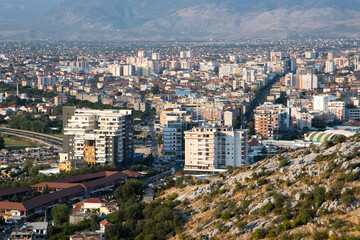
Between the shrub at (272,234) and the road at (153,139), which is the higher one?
the shrub at (272,234)

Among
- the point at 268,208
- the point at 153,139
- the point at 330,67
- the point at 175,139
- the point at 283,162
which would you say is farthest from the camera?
the point at 330,67

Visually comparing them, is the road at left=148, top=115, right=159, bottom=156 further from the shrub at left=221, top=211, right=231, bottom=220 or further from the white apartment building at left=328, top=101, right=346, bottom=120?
the shrub at left=221, top=211, right=231, bottom=220

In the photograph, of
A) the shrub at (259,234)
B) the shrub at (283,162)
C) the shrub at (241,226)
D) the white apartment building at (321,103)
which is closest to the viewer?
the shrub at (259,234)

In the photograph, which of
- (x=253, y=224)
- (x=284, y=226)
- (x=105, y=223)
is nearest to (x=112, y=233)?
(x=105, y=223)

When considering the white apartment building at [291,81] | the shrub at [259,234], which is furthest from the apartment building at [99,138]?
the white apartment building at [291,81]

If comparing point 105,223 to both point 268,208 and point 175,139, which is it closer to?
point 268,208

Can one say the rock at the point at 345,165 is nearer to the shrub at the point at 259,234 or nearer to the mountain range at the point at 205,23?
the shrub at the point at 259,234
